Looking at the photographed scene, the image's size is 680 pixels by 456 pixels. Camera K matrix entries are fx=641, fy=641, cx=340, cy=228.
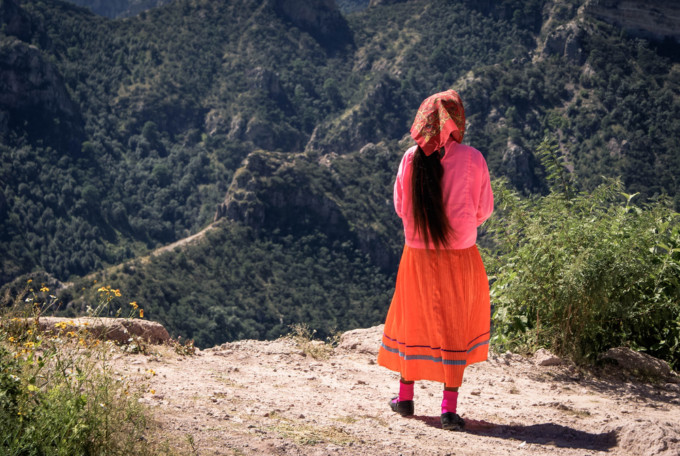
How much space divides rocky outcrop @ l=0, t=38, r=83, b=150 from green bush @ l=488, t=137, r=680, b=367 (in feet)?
231

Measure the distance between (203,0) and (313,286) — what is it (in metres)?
60.3

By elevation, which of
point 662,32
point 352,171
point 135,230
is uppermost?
point 662,32

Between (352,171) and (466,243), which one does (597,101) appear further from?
(466,243)

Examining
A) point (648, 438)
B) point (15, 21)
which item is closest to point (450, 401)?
point (648, 438)

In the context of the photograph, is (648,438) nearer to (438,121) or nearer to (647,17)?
(438,121)

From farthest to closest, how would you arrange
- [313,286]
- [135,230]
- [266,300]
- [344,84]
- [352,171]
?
[344,84]
[135,230]
[352,171]
[313,286]
[266,300]

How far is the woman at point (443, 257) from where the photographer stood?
3262 millimetres

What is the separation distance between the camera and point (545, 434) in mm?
3209

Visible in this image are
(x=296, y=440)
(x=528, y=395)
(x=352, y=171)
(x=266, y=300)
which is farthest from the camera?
(x=352, y=171)

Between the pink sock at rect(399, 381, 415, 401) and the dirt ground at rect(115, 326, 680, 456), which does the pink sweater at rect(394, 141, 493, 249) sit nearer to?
the pink sock at rect(399, 381, 415, 401)

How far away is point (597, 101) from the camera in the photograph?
176ft

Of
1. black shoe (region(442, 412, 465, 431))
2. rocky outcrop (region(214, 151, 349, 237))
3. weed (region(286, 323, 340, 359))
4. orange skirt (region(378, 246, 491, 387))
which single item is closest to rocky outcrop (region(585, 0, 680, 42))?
rocky outcrop (region(214, 151, 349, 237))

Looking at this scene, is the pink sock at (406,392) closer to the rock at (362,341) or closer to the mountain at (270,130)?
the rock at (362,341)

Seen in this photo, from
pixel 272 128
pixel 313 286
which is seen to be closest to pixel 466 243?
pixel 313 286
